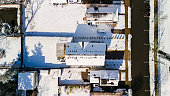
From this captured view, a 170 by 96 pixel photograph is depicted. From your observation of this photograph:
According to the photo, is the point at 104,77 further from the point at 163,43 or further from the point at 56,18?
the point at 56,18

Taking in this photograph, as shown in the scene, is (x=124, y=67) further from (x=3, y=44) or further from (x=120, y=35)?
(x=3, y=44)

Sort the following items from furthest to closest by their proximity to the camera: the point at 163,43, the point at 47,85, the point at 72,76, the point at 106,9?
the point at 163,43 < the point at 72,76 < the point at 47,85 < the point at 106,9

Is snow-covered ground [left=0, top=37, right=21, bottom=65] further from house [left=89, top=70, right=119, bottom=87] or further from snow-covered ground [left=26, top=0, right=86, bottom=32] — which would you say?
house [left=89, top=70, right=119, bottom=87]

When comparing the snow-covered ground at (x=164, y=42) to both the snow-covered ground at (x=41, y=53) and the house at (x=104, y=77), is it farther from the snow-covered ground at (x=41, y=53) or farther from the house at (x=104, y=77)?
the snow-covered ground at (x=41, y=53)

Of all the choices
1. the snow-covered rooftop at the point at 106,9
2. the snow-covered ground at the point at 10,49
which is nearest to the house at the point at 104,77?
the snow-covered rooftop at the point at 106,9

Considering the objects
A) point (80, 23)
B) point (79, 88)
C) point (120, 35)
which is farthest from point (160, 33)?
point (79, 88)

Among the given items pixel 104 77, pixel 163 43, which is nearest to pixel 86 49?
pixel 104 77
